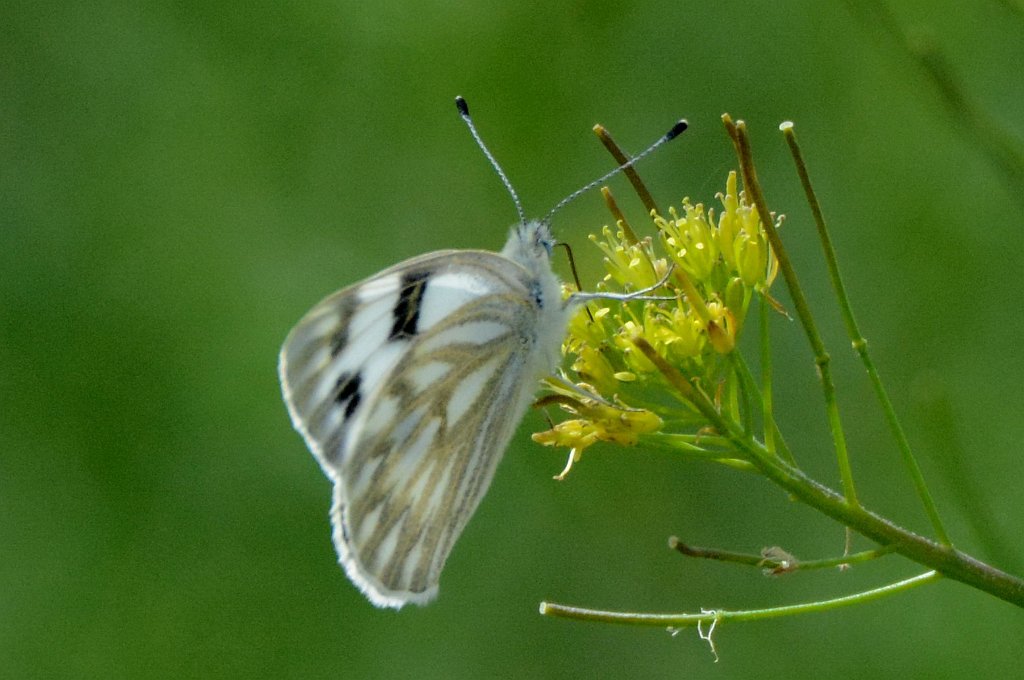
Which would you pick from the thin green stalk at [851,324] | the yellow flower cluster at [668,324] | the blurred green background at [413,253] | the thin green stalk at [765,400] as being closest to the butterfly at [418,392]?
the yellow flower cluster at [668,324]

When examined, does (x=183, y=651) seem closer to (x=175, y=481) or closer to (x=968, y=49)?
(x=175, y=481)

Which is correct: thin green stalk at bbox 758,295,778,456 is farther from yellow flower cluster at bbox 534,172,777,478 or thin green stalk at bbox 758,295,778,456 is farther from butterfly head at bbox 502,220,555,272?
butterfly head at bbox 502,220,555,272

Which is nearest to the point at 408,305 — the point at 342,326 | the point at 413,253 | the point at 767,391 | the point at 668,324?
the point at 342,326

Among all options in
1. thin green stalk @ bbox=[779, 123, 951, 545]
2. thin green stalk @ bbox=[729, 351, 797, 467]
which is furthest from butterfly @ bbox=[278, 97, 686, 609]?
thin green stalk @ bbox=[779, 123, 951, 545]

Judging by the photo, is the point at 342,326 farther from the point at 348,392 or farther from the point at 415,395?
the point at 415,395

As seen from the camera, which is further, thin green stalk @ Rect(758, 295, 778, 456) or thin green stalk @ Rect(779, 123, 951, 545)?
thin green stalk @ Rect(758, 295, 778, 456)

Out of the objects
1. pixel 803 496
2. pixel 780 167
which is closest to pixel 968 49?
pixel 780 167
